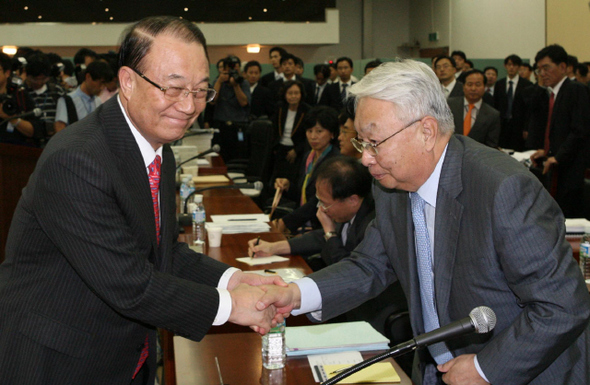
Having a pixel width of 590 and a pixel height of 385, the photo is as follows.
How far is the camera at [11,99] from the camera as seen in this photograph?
4528mm

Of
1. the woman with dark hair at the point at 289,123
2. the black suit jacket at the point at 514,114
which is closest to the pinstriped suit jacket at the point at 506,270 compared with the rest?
the woman with dark hair at the point at 289,123

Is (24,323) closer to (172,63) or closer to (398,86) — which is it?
(172,63)

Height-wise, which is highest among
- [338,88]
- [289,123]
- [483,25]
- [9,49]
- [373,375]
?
[483,25]

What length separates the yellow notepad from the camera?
1529 millimetres

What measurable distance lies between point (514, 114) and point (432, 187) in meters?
7.76

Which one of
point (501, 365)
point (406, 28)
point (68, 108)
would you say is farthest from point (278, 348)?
point (406, 28)

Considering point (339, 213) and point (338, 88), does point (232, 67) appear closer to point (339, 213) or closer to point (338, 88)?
point (338, 88)

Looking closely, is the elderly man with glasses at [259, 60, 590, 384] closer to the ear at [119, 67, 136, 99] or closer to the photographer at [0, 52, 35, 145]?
the ear at [119, 67, 136, 99]

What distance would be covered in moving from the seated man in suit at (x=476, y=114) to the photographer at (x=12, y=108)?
3.43 m

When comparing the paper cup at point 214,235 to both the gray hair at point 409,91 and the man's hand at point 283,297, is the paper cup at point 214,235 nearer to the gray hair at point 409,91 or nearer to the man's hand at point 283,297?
the man's hand at point 283,297

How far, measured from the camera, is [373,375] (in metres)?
1.56

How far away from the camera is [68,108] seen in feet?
17.2

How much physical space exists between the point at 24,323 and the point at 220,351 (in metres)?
0.54

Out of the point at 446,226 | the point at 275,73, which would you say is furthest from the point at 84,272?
the point at 275,73
